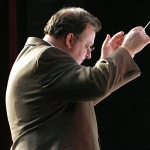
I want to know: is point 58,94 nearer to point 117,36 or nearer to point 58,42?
Answer: point 58,42

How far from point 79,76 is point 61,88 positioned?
8cm

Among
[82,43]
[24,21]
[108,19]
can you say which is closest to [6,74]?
[24,21]

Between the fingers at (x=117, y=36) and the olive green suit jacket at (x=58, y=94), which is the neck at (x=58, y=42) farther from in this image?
the fingers at (x=117, y=36)

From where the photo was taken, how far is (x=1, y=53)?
3436 mm

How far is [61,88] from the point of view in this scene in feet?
5.71

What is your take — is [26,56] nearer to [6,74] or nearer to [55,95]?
[55,95]

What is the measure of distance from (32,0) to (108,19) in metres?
0.58

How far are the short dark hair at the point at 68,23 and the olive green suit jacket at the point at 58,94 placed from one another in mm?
92

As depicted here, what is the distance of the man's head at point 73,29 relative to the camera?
1937 millimetres

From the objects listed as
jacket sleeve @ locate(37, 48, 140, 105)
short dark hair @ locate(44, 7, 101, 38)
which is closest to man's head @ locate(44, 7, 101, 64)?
short dark hair @ locate(44, 7, 101, 38)

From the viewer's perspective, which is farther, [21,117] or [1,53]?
[1,53]

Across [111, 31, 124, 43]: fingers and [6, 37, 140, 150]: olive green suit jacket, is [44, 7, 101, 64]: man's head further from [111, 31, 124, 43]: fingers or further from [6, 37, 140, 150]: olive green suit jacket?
[111, 31, 124, 43]: fingers

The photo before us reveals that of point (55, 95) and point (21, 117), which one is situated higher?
point (55, 95)

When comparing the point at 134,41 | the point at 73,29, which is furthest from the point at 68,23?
the point at 134,41
